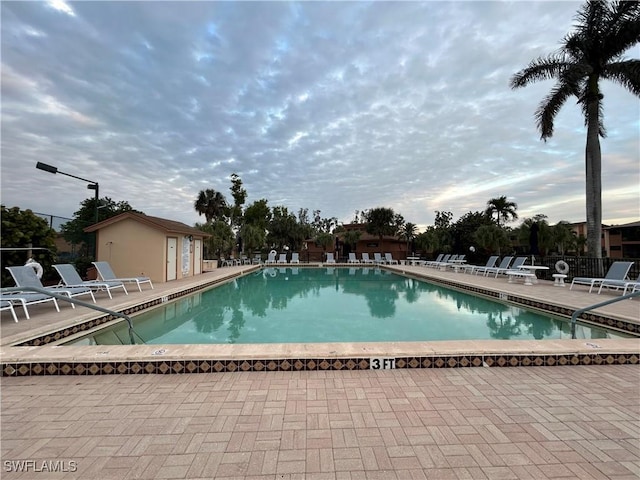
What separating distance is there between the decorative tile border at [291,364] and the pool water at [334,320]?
2.13 metres

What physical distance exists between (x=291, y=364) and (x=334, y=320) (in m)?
3.94

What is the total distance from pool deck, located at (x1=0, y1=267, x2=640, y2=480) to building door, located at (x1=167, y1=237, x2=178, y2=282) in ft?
29.1

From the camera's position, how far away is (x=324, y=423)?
92.7 inches

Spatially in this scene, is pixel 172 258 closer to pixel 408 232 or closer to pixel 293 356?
pixel 293 356

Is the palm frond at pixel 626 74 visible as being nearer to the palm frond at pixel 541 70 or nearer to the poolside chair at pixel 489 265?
the palm frond at pixel 541 70

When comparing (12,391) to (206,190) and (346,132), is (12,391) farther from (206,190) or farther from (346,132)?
(206,190)

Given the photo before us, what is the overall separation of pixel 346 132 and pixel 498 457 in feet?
59.4

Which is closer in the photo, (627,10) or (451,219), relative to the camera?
(627,10)

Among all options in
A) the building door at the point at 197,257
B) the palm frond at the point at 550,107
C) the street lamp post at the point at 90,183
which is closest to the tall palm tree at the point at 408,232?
the palm frond at the point at 550,107

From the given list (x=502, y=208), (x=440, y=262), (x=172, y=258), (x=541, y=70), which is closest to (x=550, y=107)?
(x=541, y=70)

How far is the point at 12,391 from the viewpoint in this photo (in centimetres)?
293

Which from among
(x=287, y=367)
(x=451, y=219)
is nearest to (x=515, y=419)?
(x=287, y=367)

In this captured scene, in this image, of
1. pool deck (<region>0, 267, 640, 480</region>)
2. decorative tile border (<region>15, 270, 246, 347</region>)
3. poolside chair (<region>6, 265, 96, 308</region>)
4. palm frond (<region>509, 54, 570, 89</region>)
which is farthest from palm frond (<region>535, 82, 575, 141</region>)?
poolside chair (<region>6, 265, 96, 308</region>)

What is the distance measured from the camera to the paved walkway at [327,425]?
73.2 inches
